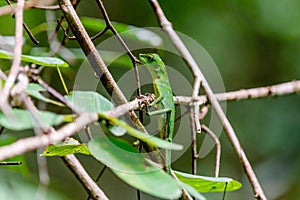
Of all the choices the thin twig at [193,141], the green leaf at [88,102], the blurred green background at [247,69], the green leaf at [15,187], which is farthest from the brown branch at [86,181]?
the blurred green background at [247,69]

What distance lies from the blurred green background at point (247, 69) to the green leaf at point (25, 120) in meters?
1.68

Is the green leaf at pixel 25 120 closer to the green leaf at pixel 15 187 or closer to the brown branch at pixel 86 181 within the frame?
the brown branch at pixel 86 181

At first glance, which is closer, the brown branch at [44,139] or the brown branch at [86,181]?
the brown branch at [44,139]

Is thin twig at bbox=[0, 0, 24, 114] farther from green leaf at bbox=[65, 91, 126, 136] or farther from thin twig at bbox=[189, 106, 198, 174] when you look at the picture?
→ thin twig at bbox=[189, 106, 198, 174]

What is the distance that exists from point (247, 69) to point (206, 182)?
183 centimetres

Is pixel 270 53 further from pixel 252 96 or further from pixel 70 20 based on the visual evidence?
pixel 70 20

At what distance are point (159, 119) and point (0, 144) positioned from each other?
363 millimetres

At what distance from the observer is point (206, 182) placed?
0.55m

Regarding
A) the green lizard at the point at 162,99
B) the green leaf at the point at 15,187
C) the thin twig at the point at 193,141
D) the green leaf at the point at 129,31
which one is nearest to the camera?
the green lizard at the point at 162,99

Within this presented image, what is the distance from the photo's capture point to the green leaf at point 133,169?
33 cm

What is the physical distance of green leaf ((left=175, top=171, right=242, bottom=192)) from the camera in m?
0.53

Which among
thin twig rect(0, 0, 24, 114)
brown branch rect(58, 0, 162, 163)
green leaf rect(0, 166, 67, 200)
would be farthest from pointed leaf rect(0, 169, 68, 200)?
thin twig rect(0, 0, 24, 114)

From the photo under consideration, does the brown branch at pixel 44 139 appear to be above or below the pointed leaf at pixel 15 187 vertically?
above

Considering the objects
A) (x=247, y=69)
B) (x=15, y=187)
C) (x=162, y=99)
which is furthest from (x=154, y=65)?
(x=247, y=69)
